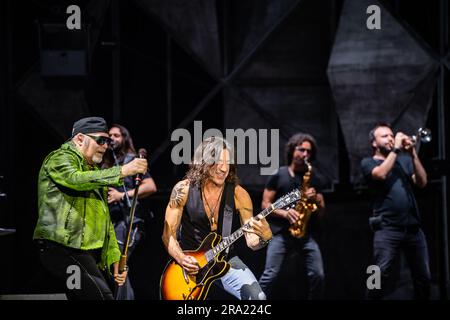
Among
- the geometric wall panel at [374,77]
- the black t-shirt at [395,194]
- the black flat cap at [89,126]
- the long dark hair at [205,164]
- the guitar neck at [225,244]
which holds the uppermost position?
the geometric wall panel at [374,77]

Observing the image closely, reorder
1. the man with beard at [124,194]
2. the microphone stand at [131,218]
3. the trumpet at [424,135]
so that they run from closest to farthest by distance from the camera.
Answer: the microphone stand at [131,218]
the man with beard at [124,194]
the trumpet at [424,135]

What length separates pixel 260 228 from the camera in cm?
721

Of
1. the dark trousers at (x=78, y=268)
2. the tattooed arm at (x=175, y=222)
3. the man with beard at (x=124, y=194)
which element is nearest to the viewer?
the dark trousers at (x=78, y=268)

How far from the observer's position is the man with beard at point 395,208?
25.2ft

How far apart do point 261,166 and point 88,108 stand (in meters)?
1.86

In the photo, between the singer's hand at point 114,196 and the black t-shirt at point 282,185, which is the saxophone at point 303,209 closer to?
the black t-shirt at point 282,185

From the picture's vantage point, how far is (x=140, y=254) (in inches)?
319

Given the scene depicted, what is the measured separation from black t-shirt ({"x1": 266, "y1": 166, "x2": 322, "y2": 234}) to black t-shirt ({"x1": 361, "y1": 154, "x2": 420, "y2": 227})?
0.51 meters

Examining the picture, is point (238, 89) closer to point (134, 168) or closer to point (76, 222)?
point (134, 168)

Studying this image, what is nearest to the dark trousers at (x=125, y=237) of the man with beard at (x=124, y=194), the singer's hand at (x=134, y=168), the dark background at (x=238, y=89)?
the man with beard at (x=124, y=194)

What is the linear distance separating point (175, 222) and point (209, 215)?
12.6 inches

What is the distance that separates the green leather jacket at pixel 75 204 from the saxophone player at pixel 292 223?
1.86m

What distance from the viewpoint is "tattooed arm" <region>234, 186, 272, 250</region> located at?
23.6ft

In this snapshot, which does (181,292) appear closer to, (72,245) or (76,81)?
(72,245)
